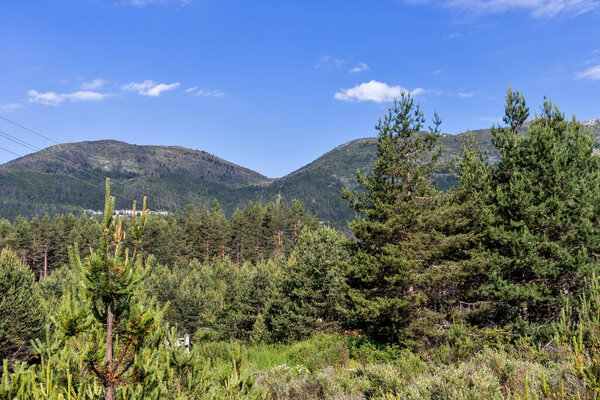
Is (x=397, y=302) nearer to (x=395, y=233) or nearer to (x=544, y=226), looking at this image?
(x=395, y=233)

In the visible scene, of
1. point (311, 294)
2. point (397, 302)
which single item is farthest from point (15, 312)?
point (397, 302)

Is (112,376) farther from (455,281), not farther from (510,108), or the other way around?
(510,108)

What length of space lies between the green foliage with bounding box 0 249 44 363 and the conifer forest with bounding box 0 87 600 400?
4.5 inches

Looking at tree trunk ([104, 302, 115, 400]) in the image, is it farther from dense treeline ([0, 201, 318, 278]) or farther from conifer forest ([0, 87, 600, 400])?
dense treeline ([0, 201, 318, 278])

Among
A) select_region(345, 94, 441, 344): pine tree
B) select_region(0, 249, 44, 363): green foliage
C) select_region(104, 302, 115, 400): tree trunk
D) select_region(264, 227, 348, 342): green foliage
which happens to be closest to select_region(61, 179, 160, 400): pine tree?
select_region(104, 302, 115, 400): tree trunk

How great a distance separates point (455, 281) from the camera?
18094 mm

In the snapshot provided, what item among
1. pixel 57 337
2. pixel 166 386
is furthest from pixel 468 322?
pixel 57 337

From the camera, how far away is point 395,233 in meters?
18.5

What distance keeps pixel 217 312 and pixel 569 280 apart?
34.3 metres

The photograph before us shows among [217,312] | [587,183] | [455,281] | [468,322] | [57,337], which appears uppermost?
[587,183]

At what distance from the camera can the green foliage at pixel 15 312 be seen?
23203mm

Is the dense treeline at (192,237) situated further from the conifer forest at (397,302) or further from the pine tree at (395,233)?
the pine tree at (395,233)

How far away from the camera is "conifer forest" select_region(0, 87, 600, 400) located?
15.7 feet

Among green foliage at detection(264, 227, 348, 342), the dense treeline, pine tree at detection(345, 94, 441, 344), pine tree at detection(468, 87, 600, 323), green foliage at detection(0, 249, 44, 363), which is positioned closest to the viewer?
pine tree at detection(468, 87, 600, 323)
